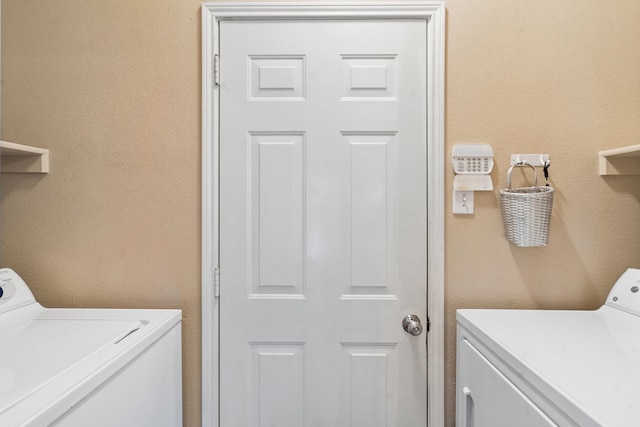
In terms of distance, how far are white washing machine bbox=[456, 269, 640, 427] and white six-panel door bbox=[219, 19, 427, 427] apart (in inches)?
9.3

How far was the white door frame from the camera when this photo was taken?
53.5 inches

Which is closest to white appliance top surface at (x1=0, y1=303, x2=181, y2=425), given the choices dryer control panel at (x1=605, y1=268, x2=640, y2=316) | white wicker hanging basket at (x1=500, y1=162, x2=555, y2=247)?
white wicker hanging basket at (x1=500, y1=162, x2=555, y2=247)

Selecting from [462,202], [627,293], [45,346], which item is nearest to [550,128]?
[462,202]

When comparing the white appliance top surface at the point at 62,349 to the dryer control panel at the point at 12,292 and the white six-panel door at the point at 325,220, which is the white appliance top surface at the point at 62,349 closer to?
the dryer control panel at the point at 12,292

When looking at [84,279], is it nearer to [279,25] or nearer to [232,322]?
[232,322]

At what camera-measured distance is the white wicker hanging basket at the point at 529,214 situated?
4.12ft

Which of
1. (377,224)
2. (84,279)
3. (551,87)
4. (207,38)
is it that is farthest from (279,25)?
(84,279)

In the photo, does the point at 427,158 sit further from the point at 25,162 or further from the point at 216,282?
the point at 25,162

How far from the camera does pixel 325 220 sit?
139 centimetres

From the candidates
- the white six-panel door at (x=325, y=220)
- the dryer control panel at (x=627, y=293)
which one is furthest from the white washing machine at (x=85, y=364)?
the dryer control panel at (x=627, y=293)

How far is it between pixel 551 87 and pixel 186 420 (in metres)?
1.92

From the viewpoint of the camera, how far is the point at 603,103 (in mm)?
1367

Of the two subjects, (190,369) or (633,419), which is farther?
(190,369)

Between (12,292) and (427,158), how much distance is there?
1.60m
